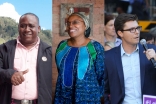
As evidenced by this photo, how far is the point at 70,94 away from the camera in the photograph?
2834mm

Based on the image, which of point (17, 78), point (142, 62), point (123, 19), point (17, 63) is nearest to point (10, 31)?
point (17, 63)

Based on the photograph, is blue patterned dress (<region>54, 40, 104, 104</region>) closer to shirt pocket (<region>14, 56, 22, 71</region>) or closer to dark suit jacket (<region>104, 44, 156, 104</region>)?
dark suit jacket (<region>104, 44, 156, 104</region>)

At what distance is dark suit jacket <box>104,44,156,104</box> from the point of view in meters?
2.77

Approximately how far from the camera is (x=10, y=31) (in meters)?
3.01

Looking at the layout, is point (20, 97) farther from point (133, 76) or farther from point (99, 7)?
point (99, 7)

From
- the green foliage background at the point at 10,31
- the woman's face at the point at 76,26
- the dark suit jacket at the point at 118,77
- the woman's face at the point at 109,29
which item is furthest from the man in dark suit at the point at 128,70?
the woman's face at the point at 109,29

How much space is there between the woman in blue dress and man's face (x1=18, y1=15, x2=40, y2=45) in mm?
306

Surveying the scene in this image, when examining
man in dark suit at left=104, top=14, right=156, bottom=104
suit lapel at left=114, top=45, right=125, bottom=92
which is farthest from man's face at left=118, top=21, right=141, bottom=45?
suit lapel at left=114, top=45, right=125, bottom=92

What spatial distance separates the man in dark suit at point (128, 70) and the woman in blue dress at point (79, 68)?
0.32 ft

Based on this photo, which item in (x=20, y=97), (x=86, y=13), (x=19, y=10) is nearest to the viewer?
(x=20, y=97)

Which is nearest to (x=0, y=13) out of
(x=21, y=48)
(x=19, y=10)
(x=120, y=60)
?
(x=19, y=10)

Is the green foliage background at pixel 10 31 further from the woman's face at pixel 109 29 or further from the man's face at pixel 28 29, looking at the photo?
the woman's face at pixel 109 29

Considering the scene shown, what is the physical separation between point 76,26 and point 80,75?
0.47 m

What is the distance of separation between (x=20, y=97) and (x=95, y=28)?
1.13 meters
